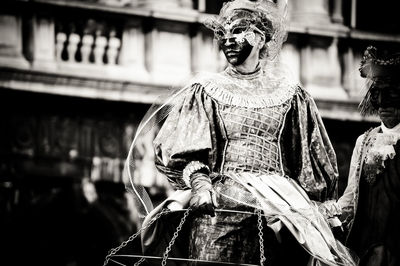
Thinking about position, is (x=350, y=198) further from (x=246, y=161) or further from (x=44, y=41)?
(x=44, y=41)

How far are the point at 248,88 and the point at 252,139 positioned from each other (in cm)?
38

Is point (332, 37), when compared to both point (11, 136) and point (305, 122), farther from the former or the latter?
point (305, 122)

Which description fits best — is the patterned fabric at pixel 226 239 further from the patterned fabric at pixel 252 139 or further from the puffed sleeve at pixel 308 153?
the puffed sleeve at pixel 308 153

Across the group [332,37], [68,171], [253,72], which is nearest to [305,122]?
[253,72]

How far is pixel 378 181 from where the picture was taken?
414 inches

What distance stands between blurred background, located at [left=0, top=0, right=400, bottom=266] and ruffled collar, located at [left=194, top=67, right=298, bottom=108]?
749 cm

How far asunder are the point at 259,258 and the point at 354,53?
10.7 meters

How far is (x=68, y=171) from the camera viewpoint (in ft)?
60.9

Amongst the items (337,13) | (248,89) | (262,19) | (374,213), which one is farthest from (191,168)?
(337,13)

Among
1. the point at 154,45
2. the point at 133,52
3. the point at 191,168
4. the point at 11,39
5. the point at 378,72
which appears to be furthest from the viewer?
the point at 154,45

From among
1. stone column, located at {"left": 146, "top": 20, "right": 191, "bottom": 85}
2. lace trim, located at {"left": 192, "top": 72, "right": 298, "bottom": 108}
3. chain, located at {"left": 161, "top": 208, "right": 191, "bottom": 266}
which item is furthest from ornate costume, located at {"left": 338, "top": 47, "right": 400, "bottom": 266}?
stone column, located at {"left": 146, "top": 20, "right": 191, "bottom": 85}

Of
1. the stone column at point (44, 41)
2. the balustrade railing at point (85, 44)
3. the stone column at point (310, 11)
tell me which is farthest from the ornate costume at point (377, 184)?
the stone column at point (310, 11)

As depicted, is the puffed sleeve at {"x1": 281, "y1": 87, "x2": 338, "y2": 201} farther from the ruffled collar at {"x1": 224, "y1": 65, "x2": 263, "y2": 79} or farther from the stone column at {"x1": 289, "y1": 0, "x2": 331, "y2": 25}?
the stone column at {"x1": 289, "y1": 0, "x2": 331, "y2": 25}

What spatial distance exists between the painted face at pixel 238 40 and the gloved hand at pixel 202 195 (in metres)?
0.85
